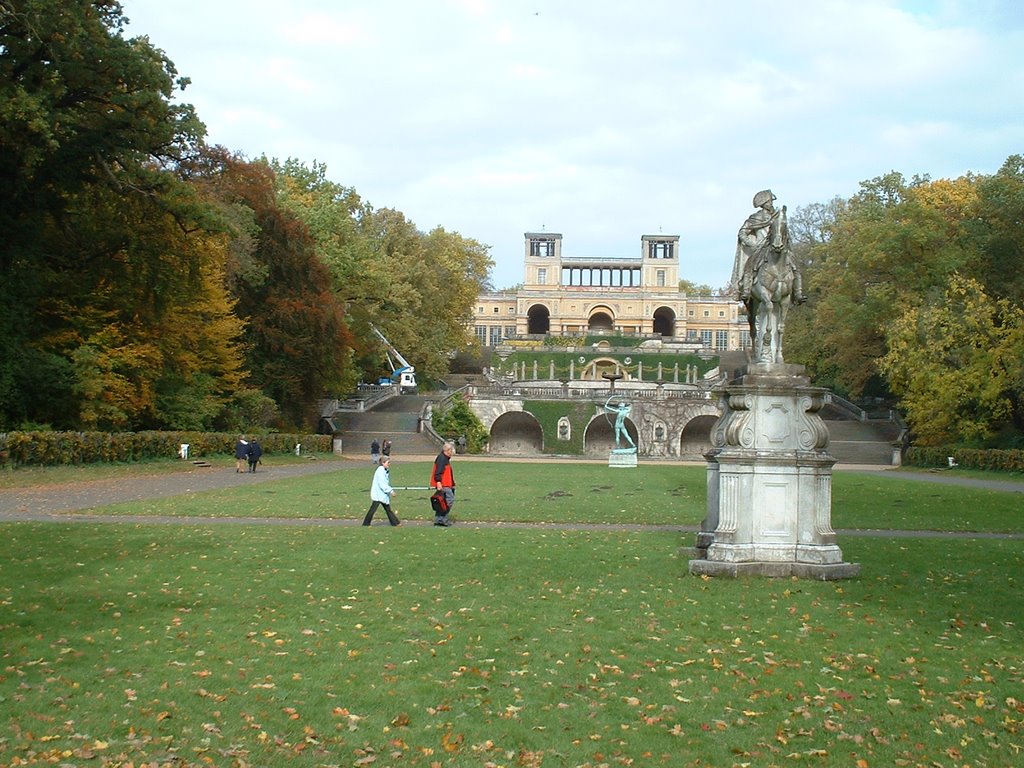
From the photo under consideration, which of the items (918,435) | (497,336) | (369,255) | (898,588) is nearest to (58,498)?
(898,588)

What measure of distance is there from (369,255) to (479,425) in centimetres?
1072

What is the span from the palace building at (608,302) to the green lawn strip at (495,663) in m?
104

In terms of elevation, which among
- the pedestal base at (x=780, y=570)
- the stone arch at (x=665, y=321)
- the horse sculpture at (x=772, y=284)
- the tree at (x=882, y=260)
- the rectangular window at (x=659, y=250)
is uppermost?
the rectangular window at (x=659, y=250)

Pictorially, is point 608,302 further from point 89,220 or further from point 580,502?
point 580,502

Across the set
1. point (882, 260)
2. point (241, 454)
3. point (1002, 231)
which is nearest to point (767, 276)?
point (241, 454)

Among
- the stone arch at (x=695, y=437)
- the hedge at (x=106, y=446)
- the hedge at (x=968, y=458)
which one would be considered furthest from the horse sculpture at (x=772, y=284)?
the stone arch at (x=695, y=437)

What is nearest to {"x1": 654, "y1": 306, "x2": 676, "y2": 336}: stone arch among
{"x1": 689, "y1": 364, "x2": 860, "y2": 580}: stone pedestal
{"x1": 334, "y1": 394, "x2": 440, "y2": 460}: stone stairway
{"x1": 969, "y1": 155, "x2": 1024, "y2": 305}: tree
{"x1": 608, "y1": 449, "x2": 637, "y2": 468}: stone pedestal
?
{"x1": 334, "y1": 394, "x2": 440, "y2": 460}: stone stairway

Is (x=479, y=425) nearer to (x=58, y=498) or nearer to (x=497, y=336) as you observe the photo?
(x=58, y=498)

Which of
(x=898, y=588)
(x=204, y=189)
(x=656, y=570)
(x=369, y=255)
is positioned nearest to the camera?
(x=898, y=588)

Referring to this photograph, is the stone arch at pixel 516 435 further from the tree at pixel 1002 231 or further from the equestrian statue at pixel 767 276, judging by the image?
the equestrian statue at pixel 767 276

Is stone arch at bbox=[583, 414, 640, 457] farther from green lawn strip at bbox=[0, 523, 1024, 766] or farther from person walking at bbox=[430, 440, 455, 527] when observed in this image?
green lawn strip at bbox=[0, 523, 1024, 766]

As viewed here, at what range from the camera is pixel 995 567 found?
40.9 feet

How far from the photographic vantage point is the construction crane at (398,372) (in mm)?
57106

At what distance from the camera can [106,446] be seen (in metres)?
29.7
